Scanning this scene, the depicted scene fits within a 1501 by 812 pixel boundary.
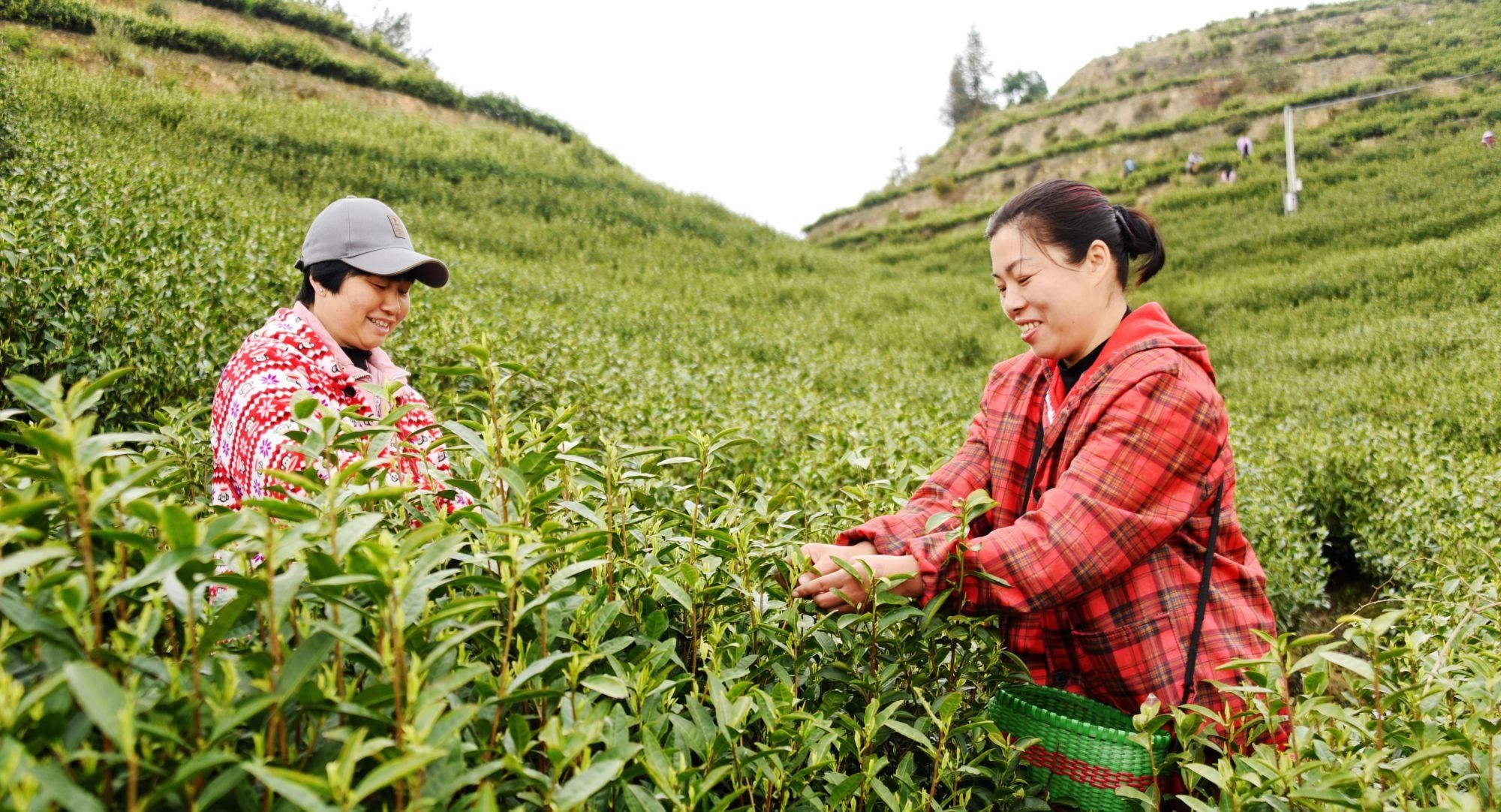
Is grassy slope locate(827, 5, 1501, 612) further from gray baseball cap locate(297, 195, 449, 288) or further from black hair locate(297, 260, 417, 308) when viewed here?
black hair locate(297, 260, 417, 308)

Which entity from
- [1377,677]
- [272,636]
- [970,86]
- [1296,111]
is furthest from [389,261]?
[970,86]

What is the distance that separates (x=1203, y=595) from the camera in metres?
1.68

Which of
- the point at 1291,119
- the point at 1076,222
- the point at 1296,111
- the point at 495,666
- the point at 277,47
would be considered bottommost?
the point at 495,666

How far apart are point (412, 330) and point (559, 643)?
4.61m

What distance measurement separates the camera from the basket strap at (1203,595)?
5.43ft

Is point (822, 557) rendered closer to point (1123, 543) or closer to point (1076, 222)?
point (1123, 543)

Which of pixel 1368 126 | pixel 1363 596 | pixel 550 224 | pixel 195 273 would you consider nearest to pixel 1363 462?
pixel 1363 596

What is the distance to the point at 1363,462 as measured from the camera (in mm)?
6309

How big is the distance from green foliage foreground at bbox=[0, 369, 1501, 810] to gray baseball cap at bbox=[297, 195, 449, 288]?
27.7 inches

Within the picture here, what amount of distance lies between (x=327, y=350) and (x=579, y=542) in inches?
53.0

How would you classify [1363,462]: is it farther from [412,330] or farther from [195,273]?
[195,273]

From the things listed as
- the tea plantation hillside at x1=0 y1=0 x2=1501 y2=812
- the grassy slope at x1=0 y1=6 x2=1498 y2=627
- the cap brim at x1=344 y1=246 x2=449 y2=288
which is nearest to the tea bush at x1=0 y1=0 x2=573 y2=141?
the grassy slope at x1=0 y1=6 x2=1498 y2=627

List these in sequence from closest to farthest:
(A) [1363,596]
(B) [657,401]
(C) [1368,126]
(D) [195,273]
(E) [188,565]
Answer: (E) [188,565] < (B) [657,401] < (D) [195,273] < (A) [1363,596] < (C) [1368,126]

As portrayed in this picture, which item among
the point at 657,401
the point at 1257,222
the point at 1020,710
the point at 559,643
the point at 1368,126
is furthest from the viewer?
the point at 1368,126
